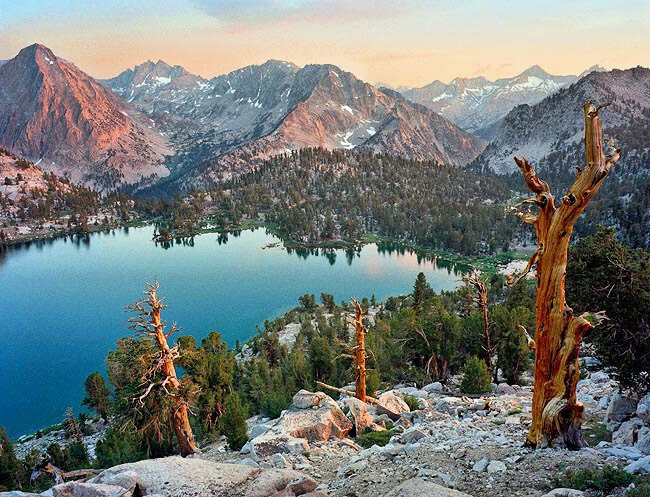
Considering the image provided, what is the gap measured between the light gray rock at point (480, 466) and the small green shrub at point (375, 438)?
5639 millimetres

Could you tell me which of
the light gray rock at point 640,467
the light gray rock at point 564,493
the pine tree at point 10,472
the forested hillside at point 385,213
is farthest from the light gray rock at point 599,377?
the forested hillside at point 385,213

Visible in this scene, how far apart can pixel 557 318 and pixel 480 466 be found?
4686mm

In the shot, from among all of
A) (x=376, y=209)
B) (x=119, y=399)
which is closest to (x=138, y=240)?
(x=376, y=209)

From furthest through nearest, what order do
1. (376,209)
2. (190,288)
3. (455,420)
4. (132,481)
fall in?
(376,209) < (190,288) < (455,420) < (132,481)

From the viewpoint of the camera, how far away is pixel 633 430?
1198cm

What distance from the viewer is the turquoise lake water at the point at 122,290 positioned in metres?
57.0

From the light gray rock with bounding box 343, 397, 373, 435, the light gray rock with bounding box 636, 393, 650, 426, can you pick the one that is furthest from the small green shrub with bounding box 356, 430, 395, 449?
the light gray rock with bounding box 636, 393, 650, 426

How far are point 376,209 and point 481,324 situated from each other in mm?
135746

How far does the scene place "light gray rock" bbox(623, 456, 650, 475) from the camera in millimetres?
9164

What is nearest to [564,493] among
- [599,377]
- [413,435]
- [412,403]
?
[413,435]

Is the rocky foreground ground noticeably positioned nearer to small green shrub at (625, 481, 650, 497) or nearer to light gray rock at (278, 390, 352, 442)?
light gray rock at (278, 390, 352, 442)

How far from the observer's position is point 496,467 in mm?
10898

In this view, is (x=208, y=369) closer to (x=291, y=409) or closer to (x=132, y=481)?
(x=291, y=409)

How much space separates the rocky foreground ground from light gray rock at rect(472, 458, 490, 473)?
0.10 feet
